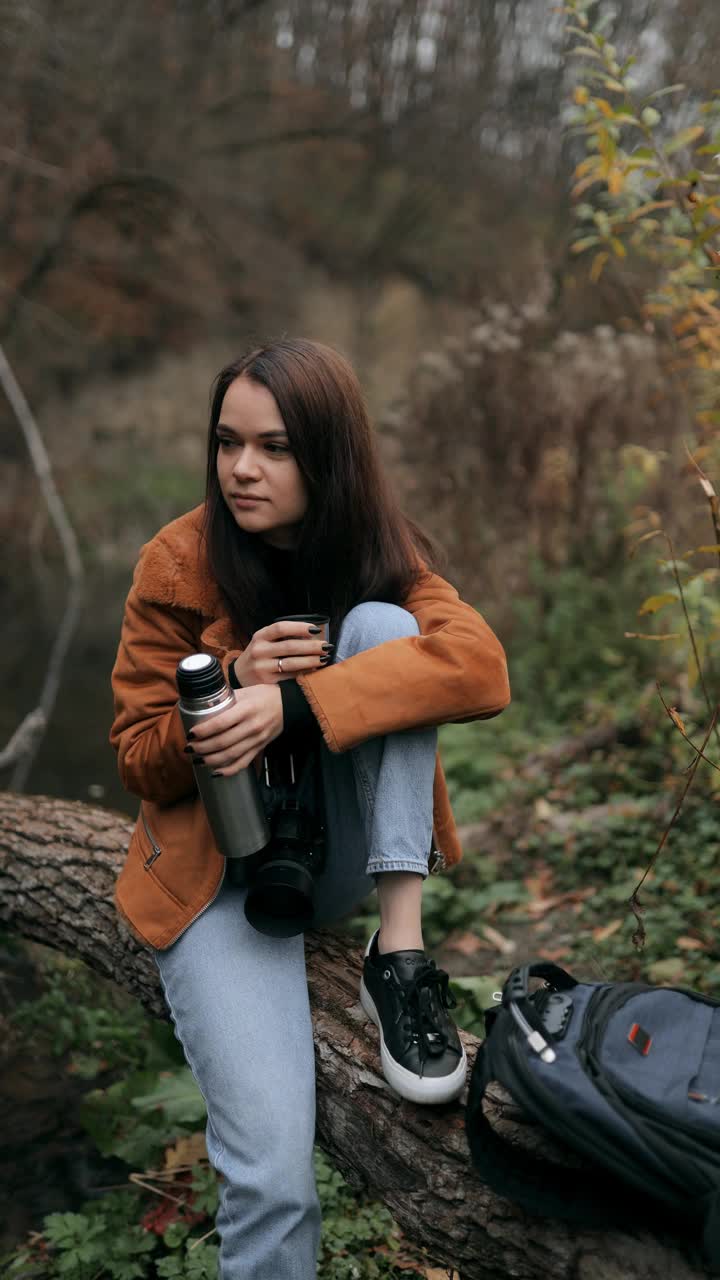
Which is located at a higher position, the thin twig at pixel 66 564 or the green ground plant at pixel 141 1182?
the thin twig at pixel 66 564

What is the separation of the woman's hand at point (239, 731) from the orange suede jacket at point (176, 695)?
0.07 meters

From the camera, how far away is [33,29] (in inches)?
329

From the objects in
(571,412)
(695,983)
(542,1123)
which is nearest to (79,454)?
(571,412)

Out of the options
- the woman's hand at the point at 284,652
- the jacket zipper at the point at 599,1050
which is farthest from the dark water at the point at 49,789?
the jacket zipper at the point at 599,1050

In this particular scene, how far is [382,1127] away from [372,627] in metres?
0.80

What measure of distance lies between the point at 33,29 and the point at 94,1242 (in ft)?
29.1

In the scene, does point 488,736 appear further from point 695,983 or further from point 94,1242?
point 94,1242

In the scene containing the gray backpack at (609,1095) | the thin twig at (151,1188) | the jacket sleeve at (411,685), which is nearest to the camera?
the gray backpack at (609,1095)

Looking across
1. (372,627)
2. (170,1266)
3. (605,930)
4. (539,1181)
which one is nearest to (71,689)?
(605,930)

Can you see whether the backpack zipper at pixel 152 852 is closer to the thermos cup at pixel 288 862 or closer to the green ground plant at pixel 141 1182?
the thermos cup at pixel 288 862

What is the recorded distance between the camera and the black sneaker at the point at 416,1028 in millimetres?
1603

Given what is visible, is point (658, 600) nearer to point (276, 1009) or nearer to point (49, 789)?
point (276, 1009)

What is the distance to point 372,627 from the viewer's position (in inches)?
72.5

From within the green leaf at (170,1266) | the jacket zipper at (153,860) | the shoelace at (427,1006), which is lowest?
the green leaf at (170,1266)
